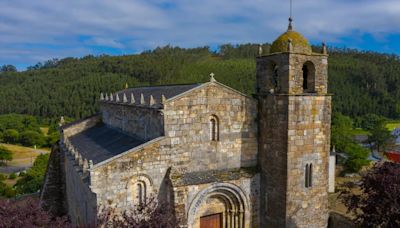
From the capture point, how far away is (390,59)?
115 meters

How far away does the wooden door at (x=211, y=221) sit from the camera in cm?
1465

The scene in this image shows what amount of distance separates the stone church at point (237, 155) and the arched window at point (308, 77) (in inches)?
1.7

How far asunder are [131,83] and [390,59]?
8799cm

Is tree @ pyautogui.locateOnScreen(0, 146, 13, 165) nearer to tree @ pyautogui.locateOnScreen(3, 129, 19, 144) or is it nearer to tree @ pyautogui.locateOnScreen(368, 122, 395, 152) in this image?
tree @ pyautogui.locateOnScreen(3, 129, 19, 144)

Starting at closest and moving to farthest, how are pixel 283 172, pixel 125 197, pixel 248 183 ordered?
pixel 125 197 < pixel 283 172 < pixel 248 183

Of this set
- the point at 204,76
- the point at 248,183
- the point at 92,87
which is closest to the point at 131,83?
the point at 92,87

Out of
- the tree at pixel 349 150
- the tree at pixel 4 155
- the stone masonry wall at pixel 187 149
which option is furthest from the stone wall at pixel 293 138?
the tree at pixel 4 155

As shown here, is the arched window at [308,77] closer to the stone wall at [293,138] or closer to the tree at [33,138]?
the stone wall at [293,138]

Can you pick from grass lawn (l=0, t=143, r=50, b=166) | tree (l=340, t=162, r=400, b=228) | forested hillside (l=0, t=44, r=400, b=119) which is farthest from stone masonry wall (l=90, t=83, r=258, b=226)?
forested hillside (l=0, t=44, r=400, b=119)

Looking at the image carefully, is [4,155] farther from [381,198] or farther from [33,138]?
[381,198]

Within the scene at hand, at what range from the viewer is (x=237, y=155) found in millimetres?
14930

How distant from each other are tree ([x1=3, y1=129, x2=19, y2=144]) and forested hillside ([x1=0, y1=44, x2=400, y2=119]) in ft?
42.2

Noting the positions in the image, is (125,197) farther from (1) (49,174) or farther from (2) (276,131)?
(1) (49,174)

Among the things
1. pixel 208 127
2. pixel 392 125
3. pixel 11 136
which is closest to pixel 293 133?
pixel 208 127
